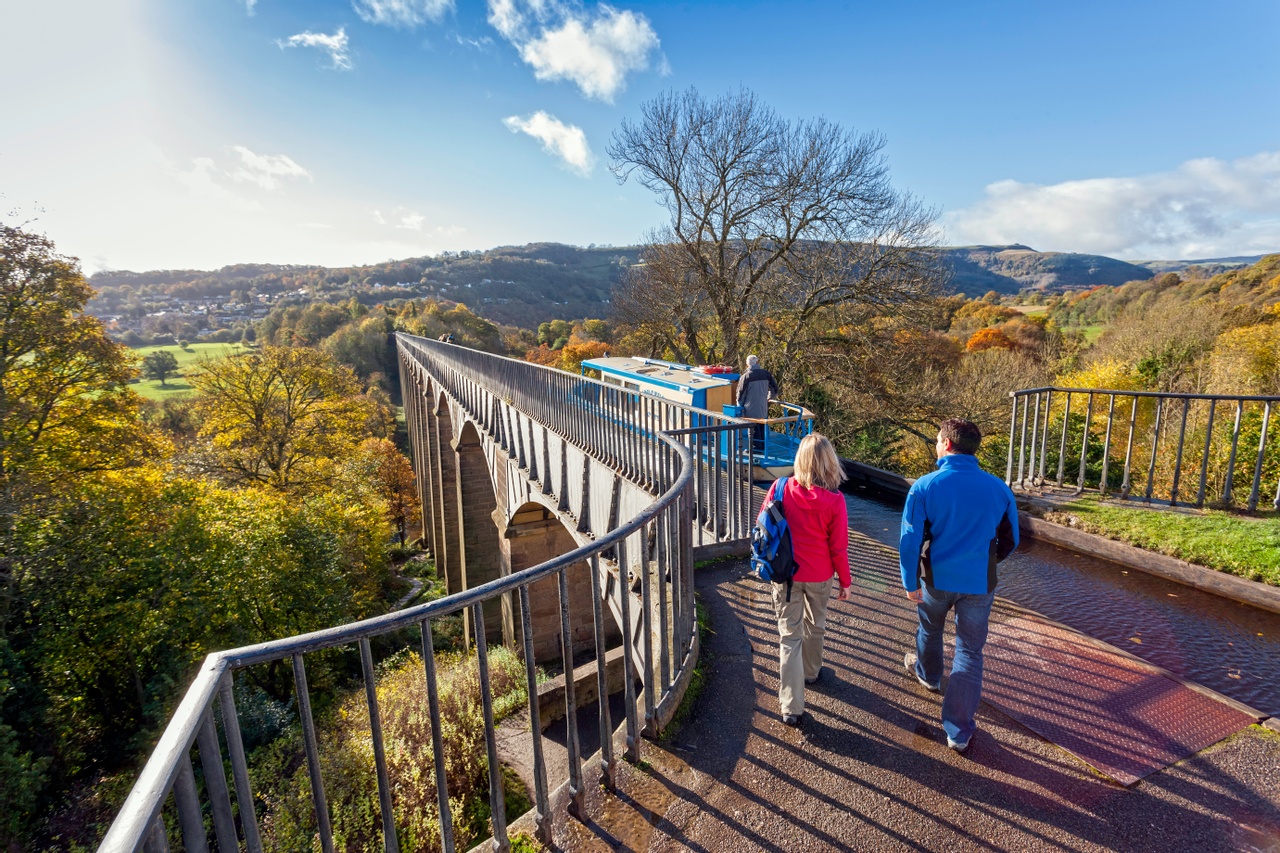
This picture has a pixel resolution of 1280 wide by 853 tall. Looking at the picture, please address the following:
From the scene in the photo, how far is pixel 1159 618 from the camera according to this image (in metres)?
4.69

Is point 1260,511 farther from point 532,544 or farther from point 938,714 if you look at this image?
point 532,544

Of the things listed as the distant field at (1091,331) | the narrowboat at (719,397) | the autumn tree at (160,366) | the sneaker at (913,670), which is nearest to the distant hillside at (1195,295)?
the distant field at (1091,331)

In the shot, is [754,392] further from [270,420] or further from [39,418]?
[270,420]

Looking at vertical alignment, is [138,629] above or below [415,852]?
below

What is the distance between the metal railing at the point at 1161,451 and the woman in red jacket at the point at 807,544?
173 inches

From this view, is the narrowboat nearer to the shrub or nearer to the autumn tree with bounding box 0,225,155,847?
the shrub

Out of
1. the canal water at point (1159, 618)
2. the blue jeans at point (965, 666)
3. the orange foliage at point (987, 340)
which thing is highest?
the blue jeans at point (965, 666)

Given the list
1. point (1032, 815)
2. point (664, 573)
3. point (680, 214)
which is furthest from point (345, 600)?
point (1032, 815)

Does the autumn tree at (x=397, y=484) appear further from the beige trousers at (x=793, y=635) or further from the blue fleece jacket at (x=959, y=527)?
the blue fleece jacket at (x=959, y=527)

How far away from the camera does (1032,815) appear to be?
2.63 meters

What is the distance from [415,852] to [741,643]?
3.68 meters

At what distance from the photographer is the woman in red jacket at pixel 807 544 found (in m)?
3.20

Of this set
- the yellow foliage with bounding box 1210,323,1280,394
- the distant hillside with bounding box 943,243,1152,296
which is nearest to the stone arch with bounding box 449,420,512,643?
the yellow foliage with bounding box 1210,323,1280,394

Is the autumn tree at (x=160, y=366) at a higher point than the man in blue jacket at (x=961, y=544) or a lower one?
lower
